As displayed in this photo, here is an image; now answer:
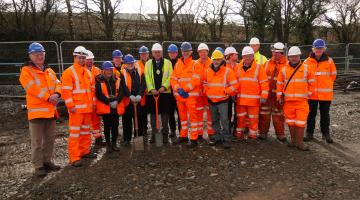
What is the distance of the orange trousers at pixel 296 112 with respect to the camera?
587 cm

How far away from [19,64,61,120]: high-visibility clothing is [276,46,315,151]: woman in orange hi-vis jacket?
4.22 metres

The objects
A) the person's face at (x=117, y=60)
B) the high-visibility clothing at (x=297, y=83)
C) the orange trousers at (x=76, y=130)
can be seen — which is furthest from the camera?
the person's face at (x=117, y=60)

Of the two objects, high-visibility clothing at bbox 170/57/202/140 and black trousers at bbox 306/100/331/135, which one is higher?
high-visibility clothing at bbox 170/57/202/140

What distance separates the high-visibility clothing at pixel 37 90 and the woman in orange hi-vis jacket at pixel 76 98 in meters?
0.27

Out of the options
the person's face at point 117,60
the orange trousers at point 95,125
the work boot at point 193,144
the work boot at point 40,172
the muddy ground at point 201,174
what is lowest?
the muddy ground at point 201,174

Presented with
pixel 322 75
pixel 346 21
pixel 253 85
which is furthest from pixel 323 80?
pixel 346 21

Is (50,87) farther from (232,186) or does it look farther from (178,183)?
(232,186)

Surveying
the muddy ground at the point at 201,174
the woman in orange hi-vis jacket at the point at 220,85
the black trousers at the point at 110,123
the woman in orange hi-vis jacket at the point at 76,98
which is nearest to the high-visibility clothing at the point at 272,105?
the muddy ground at the point at 201,174

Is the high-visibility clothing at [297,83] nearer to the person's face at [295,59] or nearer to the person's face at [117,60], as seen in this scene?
the person's face at [295,59]

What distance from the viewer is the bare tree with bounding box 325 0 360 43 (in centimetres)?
2905

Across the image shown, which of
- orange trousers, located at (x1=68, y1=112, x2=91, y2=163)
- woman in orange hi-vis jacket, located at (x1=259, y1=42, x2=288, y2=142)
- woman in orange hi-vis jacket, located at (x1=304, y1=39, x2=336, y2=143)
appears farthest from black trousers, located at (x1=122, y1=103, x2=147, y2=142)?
woman in orange hi-vis jacket, located at (x1=304, y1=39, x2=336, y2=143)

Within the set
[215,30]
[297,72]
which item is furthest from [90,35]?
[297,72]

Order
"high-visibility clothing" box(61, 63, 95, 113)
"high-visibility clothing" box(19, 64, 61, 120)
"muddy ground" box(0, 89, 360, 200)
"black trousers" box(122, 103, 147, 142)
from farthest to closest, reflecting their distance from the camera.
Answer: "black trousers" box(122, 103, 147, 142), "high-visibility clothing" box(61, 63, 95, 113), "high-visibility clothing" box(19, 64, 61, 120), "muddy ground" box(0, 89, 360, 200)

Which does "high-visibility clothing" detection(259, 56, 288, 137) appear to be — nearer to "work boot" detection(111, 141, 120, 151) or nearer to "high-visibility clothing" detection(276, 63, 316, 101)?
"high-visibility clothing" detection(276, 63, 316, 101)
